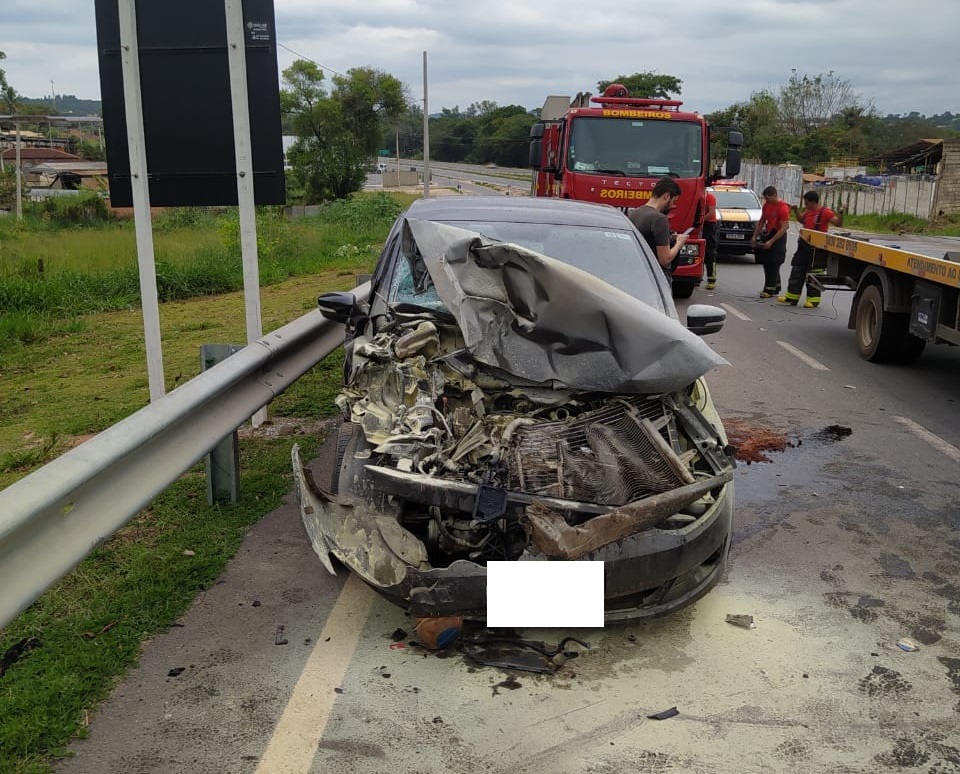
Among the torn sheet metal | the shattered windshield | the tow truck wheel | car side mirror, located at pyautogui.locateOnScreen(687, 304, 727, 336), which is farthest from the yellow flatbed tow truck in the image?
the torn sheet metal

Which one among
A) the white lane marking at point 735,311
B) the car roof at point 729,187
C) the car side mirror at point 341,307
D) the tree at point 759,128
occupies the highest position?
the tree at point 759,128

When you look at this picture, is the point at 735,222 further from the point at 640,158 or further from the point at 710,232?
the point at 640,158

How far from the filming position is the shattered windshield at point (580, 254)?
5.37 metres

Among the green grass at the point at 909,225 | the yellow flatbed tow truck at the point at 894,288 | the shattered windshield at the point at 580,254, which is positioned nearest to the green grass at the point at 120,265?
the shattered windshield at the point at 580,254

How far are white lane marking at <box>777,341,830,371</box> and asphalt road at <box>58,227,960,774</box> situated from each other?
14.8ft

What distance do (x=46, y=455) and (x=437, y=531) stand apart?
3623 millimetres

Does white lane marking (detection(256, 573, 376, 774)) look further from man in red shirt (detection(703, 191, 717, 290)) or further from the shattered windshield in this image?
man in red shirt (detection(703, 191, 717, 290))

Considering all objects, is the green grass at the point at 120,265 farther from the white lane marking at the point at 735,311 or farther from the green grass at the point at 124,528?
the white lane marking at the point at 735,311

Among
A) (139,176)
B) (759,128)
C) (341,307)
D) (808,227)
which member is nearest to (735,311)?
(808,227)

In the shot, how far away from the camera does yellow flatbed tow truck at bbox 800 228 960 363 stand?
8234 millimetres

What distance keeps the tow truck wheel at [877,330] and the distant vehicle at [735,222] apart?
9.88 metres

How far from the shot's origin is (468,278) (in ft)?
15.4

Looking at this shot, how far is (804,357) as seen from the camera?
34.0 feet

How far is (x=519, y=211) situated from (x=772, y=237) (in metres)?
9.86
